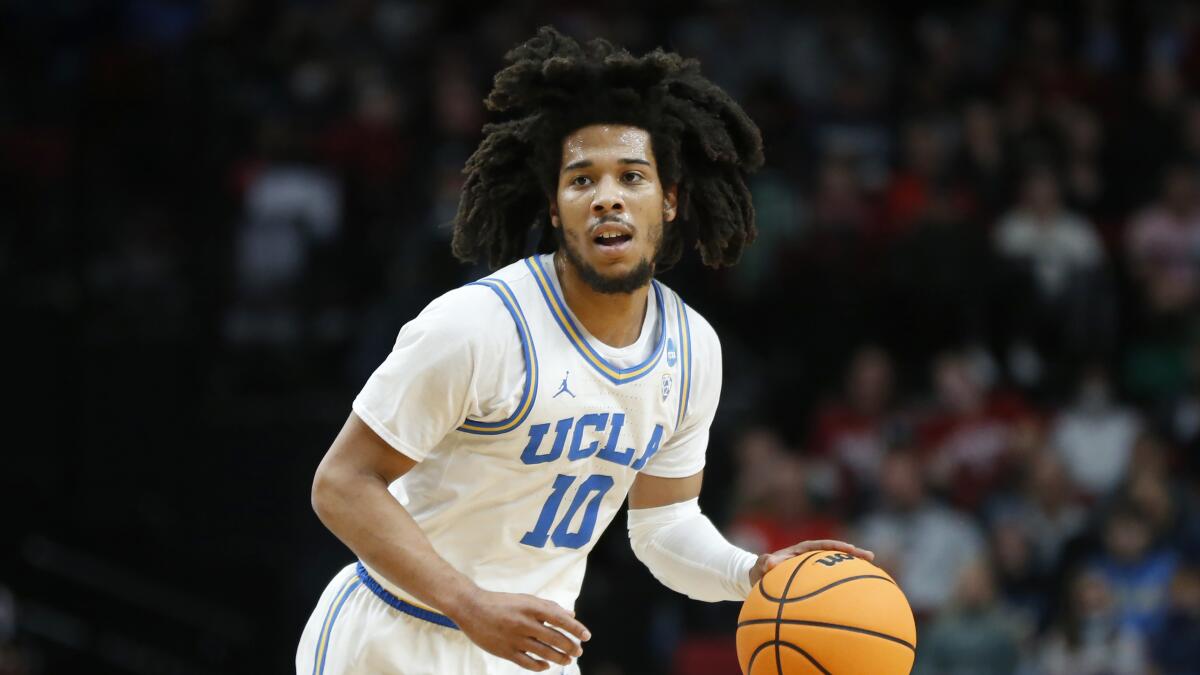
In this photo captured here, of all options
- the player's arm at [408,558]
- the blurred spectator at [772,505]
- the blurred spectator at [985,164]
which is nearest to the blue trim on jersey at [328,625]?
the player's arm at [408,558]

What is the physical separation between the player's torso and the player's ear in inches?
15.3

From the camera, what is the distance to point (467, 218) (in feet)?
15.9

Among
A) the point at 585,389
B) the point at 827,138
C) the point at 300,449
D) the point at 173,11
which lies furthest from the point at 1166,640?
the point at 173,11

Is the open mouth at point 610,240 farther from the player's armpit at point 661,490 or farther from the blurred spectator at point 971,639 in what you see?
the blurred spectator at point 971,639

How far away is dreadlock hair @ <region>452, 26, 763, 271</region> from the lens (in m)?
4.58

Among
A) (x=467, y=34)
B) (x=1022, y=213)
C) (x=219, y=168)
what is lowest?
(x=219, y=168)

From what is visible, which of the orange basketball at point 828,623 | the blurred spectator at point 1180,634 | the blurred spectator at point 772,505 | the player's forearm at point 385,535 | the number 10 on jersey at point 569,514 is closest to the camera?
the player's forearm at point 385,535

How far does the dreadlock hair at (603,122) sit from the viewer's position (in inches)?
180

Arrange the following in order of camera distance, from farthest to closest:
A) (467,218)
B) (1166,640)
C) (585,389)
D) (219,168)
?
(219,168), (1166,640), (467,218), (585,389)

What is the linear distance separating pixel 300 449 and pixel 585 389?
18.0 feet

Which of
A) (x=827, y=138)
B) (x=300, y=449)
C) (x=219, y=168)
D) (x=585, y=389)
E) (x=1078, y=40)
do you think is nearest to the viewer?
(x=585, y=389)

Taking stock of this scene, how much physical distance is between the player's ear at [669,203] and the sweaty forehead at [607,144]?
15cm

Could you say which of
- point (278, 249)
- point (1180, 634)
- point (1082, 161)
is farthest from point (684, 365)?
point (1082, 161)

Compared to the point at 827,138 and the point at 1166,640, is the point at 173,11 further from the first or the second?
the point at 1166,640
